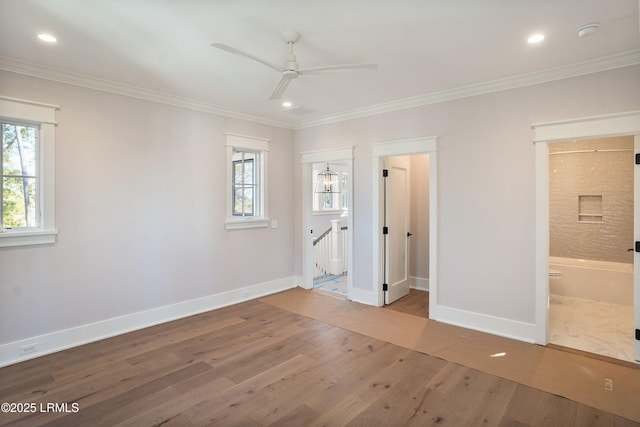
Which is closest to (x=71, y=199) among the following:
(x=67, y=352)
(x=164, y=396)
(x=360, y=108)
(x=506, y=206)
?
(x=67, y=352)

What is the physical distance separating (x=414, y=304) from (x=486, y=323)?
1.16 m

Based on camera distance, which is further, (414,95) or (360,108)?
(360,108)

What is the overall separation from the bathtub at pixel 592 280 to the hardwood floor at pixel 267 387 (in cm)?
322

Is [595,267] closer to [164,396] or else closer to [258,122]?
[258,122]

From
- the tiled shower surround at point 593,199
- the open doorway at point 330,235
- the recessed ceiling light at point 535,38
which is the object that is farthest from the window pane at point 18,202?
the tiled shower surround at point 593,199

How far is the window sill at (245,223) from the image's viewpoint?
187 inches

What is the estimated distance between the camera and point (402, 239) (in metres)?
5.16

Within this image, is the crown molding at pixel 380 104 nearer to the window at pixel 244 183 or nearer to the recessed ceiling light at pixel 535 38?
the window at pixel 244 183

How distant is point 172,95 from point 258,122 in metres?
1.37

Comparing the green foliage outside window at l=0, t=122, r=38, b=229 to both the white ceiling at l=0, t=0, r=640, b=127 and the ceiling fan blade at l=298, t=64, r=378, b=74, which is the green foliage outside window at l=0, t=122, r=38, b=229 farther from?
the ceiling fan blade at l=298, t=64, r=378, b=74

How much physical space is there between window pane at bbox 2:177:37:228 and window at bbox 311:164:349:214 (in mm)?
5644

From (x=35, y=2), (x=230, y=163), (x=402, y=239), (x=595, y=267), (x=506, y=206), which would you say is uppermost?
(x=35, y=2)

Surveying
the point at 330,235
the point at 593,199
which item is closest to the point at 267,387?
the point at 330,235

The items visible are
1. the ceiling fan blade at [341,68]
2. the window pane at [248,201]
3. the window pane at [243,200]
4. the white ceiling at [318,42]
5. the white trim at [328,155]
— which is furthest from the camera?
the window pane at [248,201]
